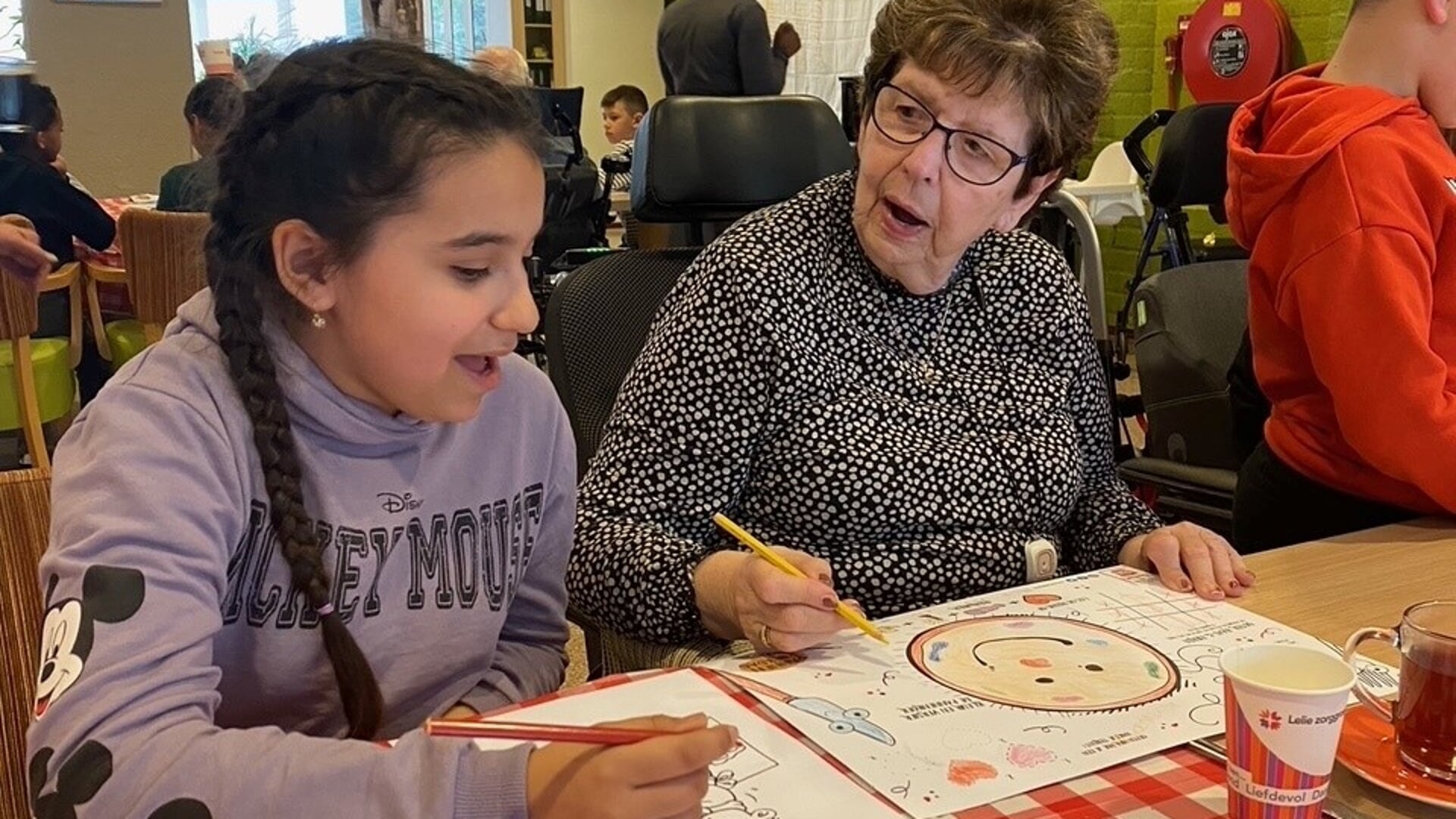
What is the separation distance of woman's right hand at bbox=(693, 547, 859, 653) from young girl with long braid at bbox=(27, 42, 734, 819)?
0.57 feet

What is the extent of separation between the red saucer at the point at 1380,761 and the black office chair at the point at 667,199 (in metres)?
0.75

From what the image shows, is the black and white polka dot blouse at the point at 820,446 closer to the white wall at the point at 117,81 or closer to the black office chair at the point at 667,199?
the black office chair at the point at 667,199

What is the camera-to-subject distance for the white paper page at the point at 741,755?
0.81 meters

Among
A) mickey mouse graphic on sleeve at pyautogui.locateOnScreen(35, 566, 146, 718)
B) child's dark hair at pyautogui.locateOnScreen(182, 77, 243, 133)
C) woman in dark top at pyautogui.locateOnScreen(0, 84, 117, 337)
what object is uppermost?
child's dark hair at pyautogui.locateOnScreen(182, 77, 243, 133)

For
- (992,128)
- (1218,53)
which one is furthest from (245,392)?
(1218,53)

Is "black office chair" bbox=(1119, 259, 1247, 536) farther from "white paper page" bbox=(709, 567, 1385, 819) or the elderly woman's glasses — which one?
"white paper page" bbox=(709, 567, 1385, 819)

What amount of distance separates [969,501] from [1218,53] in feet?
15.5

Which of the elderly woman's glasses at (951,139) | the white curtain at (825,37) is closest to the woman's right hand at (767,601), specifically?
the elderly woman's glasses at (951,139)

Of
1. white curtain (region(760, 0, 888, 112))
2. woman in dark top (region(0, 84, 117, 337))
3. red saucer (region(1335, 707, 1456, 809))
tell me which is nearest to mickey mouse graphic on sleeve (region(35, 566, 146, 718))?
red saucer (region(1335, 707, 1456, 809))

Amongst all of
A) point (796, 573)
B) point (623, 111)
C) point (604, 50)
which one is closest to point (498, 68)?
point (796, 573)

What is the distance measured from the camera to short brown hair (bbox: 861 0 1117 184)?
1390mm

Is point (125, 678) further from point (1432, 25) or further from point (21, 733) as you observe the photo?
point (1432, 25)

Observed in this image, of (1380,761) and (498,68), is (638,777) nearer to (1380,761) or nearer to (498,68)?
(1380,761)

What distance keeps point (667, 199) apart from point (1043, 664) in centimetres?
99
